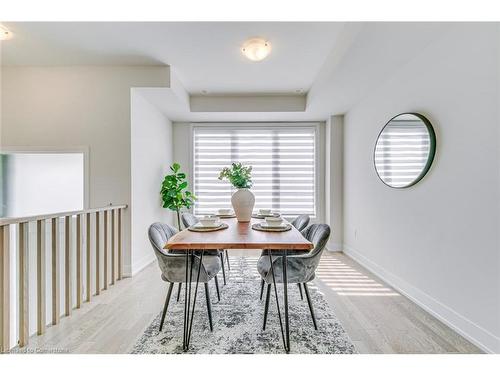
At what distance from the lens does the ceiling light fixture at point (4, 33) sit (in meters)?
2.31

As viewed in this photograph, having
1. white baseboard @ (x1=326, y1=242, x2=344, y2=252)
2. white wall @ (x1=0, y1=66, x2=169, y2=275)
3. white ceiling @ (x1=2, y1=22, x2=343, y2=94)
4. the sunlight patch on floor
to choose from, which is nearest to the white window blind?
white baseboard @ (x1=326, y1=242, x2=344, y2=252)

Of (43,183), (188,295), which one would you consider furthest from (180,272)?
(43,183)

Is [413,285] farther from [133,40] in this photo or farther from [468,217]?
[133,40]

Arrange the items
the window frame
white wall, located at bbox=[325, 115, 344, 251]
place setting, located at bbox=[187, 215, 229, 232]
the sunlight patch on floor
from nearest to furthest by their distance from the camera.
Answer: place setting, located at bbox=[187, 215, 229, 232]
the sunlight patch on floor
white wall, located at bbox=[325, 115, 344, 251]
the window frame

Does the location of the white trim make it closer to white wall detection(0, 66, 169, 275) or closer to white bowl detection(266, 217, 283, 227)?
white wall detection(0, 66, 169, 275)

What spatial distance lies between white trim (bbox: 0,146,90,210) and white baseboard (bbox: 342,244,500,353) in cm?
370

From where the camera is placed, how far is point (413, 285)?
7.71 ft

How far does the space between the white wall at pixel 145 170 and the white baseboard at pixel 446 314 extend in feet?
10.2

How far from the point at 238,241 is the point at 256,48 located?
6.52ft

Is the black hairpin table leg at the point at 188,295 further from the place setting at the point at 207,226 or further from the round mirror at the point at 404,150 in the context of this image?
the round mirror at the point at 404,150

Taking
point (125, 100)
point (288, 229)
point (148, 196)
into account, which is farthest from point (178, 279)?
point (125, 100)

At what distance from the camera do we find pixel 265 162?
184 inches

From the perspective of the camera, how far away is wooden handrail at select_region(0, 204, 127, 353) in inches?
65.1
